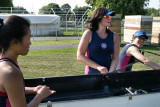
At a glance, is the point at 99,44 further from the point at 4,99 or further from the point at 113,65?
the point at 4,99

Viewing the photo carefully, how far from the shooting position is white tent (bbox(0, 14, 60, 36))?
20.3 m

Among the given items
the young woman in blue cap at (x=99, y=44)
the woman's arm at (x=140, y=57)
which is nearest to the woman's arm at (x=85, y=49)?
the young woman in blue cap at (x=99, y=44)

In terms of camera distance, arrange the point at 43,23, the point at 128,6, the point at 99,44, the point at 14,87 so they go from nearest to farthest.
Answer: the point at 14,87 < the point at 99,44 < the point at 43,23 < the point at 128,6

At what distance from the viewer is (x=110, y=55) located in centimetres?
291

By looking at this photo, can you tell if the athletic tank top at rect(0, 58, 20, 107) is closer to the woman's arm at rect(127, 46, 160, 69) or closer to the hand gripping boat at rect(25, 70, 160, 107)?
the hand gripping boat at rect(25, 70, 160, 107)

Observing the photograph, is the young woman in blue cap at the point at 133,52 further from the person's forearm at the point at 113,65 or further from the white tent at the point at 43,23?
the white tent at the point at 43,23


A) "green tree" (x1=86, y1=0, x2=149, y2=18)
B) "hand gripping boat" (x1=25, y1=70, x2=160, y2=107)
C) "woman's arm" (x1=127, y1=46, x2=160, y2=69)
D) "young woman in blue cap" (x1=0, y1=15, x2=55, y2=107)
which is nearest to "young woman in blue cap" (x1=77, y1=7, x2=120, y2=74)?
"hand gripping boat" (x1=25, y1=70, x2=160, y2=107)

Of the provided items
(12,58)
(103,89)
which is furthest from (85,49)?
(12,58)

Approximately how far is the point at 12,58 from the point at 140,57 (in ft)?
6.69

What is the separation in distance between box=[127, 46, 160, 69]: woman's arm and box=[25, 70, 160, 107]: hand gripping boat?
96mm

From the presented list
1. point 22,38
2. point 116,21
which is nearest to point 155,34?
point 116,21

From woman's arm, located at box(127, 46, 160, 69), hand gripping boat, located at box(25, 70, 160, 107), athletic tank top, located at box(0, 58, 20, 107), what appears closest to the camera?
athletic tank top, located at box(0, 58, 20, 107)

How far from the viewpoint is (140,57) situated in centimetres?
304

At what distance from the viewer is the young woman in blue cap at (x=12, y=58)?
1297 millimetres
